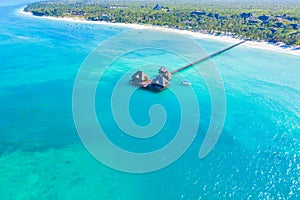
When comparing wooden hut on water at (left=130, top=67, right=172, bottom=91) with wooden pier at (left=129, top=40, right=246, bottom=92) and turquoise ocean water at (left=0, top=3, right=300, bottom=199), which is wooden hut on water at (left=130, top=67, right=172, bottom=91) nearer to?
wooden pier at (left=129, top=40, right=246, bottom=92)

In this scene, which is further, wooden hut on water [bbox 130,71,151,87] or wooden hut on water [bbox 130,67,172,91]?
wooden hut on water [bbox 130,71,151,87]

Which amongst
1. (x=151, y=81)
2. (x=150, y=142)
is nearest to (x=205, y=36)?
(x=151, y=81)

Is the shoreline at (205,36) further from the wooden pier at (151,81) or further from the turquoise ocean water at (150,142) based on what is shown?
the wooden pier at (151,81)

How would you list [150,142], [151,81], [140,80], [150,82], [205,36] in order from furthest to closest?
[205,36] → [151,81] → [150,82] → [140,80] → [150,142]

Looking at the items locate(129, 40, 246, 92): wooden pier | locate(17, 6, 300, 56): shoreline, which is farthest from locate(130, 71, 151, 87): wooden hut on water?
locate(17, 6, 300, 56): shoreline

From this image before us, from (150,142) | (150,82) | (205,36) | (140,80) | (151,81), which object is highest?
(205,36)

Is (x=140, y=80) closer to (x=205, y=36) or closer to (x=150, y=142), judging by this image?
(x=150, y=142)

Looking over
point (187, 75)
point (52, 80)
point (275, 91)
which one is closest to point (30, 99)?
point (52, 80)

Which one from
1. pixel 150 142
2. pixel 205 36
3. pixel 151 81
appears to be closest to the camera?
pixel 150 142
